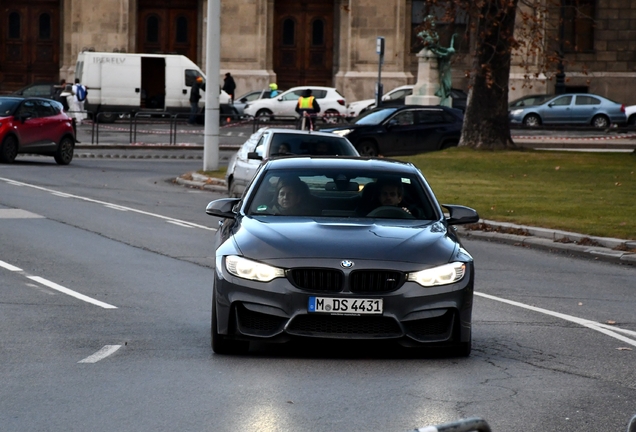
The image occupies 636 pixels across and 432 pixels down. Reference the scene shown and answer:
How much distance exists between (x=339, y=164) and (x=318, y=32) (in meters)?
52.8

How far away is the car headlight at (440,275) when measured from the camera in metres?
8.68

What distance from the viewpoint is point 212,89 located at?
30016 millimetres

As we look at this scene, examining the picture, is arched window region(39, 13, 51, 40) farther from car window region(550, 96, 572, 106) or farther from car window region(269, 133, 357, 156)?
car window region(269, 133, 357, 156)

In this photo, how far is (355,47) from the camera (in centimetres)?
5934

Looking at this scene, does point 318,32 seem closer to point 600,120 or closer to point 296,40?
point 296,40

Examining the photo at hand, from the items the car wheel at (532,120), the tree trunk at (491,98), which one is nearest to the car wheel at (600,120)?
the car wheel at (532,120)

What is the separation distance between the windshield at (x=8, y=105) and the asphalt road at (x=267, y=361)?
54.2 feet

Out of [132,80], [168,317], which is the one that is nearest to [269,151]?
[168,317]

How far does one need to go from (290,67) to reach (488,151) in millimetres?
30426

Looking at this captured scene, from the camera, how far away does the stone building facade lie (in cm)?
5916

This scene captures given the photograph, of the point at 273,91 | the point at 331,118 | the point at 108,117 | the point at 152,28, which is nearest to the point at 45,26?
the point at 152,28

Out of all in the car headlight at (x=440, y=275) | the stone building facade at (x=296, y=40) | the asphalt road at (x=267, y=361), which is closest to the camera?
the asphalt road at (x=267, y=361)

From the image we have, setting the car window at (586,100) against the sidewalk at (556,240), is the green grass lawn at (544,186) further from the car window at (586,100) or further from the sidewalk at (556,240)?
the car window at (586,100)

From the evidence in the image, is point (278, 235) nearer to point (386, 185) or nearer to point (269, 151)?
point (386, 185)
